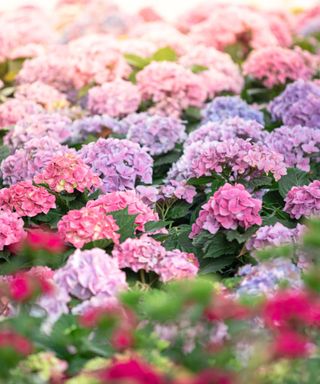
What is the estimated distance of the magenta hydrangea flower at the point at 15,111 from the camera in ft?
17.3

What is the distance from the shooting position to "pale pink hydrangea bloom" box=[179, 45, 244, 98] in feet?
18.7

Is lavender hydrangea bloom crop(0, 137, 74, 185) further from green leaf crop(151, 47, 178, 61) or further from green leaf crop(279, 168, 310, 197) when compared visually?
green leaf crop(151, 47, 178, 61)

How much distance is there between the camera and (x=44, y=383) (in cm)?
213

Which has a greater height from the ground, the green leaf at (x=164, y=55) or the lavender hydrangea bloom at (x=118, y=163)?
the lavender hydrangea bloom at (x=118, y=163)

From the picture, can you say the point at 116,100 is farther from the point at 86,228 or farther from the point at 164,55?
the point at 86,228

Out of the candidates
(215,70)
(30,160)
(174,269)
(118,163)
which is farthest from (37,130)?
(174,269)

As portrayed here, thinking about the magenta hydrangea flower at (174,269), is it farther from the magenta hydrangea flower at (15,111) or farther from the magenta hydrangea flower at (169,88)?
the magenta hydrangea flower at (15,111)

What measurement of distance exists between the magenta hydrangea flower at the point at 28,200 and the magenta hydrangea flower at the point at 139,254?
1.83 ft

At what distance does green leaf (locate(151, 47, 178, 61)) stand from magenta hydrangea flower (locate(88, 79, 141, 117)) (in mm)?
882

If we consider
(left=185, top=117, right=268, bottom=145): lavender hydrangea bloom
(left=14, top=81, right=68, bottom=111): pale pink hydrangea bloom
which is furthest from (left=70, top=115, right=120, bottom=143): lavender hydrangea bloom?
(left=14, top=81, right=68, bottom=111): pale pink hydrangea bloom

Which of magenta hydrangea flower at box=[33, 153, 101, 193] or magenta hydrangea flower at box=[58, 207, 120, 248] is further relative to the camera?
magenta hydrangea flower at box=[33, 153, 101, 193]

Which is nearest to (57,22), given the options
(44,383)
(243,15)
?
(243,15)

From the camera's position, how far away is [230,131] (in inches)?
168

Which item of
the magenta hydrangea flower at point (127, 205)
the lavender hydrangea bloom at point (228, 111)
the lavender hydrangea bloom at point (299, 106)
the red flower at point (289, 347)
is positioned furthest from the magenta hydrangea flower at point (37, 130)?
the red flower at point (289, 347)
